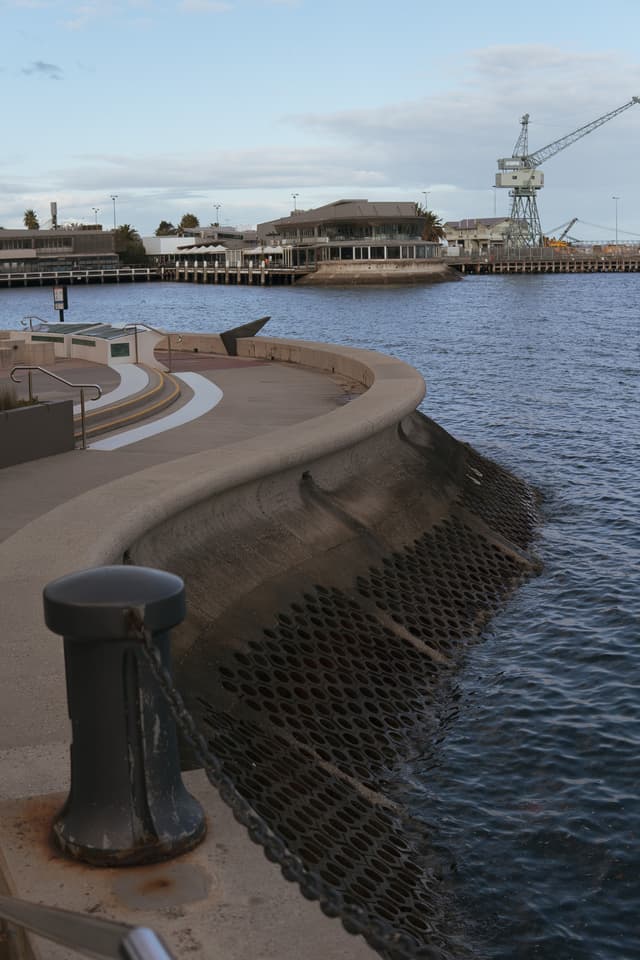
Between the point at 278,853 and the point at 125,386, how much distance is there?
18244mm

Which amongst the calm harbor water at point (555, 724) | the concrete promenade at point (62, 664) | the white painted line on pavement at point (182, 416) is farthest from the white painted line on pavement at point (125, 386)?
the calm harbor water at point (555, 724)

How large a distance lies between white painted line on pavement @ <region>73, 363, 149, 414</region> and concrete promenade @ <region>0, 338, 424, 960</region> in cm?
176

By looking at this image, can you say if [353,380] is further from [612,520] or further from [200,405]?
[612,520]

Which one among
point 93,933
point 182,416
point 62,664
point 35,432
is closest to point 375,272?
point 182,416

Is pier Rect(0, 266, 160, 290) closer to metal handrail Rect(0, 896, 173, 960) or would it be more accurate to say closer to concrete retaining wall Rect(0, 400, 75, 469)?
concrete retaining wall Rect(0, 400, 75, 469)

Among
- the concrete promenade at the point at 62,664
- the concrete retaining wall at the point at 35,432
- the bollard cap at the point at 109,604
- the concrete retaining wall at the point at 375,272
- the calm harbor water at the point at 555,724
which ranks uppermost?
the concrete retaining wall at the point at 375,272

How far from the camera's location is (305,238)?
168 meters

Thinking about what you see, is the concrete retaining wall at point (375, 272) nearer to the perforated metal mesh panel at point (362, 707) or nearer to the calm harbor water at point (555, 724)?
the calm harbor water at point (555, 724)

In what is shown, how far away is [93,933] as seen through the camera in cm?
278

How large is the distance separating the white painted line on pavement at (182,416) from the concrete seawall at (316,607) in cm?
274

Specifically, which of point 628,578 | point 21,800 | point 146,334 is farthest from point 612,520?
point 21,800

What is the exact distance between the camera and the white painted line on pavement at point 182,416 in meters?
16.5

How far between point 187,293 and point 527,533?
14379cm

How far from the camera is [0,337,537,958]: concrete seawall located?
770 centimetres
